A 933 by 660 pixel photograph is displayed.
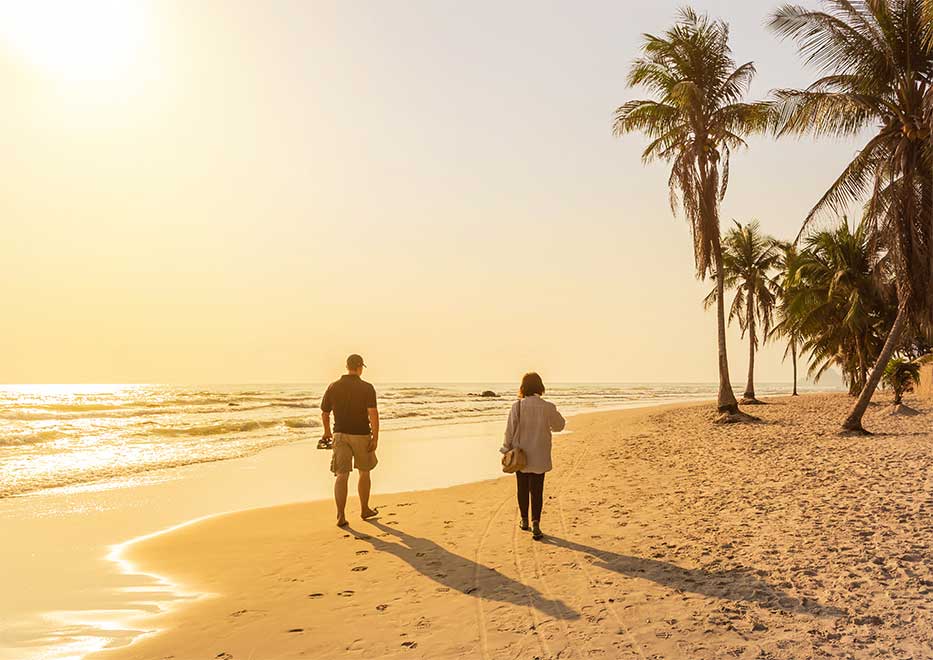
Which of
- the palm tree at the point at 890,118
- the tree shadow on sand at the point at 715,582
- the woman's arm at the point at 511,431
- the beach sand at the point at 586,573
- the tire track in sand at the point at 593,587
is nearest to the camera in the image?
the tire track in sand at the point at 593,587

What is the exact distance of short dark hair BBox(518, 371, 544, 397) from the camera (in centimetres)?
731

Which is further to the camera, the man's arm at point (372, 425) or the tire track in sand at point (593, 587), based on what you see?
the man's arm at point (372, 425)

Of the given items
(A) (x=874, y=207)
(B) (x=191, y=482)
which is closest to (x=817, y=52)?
(A) (x=874, y=207)

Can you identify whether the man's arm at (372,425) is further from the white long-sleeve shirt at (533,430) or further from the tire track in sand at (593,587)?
the tire track in sand at (593,587)

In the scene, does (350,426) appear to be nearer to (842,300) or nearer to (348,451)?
(348,451)

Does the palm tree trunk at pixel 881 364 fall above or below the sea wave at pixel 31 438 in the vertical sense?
above

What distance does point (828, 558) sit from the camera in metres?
5.68

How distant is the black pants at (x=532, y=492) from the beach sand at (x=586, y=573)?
1.12 feet

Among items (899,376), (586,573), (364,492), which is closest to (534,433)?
(586,573)

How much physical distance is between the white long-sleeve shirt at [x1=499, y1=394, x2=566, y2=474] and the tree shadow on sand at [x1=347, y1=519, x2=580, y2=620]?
4.45ft

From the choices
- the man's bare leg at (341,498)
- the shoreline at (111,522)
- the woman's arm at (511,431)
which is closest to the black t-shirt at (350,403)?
the man's bare leg at (341,498)

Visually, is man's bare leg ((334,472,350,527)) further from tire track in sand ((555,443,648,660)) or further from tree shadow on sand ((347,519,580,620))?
tire track in sand ((555,443,648,660))

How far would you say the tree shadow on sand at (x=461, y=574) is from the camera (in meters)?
5.12

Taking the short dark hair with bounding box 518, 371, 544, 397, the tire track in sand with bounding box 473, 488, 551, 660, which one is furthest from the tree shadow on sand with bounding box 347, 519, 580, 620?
the short dark hair with bounding box 518, 371, 544, 397
